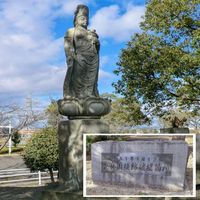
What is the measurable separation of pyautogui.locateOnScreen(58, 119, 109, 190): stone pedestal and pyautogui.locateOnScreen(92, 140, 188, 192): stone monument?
2.85m

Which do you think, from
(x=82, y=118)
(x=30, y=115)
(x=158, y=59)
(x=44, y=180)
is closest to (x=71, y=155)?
(x=82, y=118)

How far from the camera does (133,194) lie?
4.17m

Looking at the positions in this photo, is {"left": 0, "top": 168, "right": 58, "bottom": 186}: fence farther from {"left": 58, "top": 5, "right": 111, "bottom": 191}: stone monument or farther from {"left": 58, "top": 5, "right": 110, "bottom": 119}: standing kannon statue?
{"left": 58, "top": 5, "right": 110, "bottom": 119}: standing kannon statue

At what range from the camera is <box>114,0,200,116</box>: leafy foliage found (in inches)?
680

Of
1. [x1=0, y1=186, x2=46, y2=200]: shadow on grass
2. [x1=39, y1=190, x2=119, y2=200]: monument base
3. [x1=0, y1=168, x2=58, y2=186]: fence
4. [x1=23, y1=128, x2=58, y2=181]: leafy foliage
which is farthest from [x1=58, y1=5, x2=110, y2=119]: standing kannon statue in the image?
[x1=0, y1=168, x2=58, y2=186]: fence

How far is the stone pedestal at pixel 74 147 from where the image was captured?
23.7ft

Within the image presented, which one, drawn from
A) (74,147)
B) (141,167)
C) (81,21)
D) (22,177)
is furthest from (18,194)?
(22,177)

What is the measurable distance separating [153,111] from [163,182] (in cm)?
1572

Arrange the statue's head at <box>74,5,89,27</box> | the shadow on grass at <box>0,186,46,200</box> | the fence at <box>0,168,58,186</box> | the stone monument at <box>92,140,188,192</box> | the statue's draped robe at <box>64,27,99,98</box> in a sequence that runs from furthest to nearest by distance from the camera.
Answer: the fence at <box>0,168,58,186</box>
the shadow on grass at <box>0,186,46,200</box>
the statue's head at <box>74,5,89,27</box>
the statue's draped robe at <box>64,27,99,98</box>
the stone monument at <box>92,140,188,192</box>

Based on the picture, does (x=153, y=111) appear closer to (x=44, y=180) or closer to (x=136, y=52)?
(x=136, y=52)

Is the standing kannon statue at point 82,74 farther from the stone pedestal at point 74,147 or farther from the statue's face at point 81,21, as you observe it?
the stone pedestal at point 74,147

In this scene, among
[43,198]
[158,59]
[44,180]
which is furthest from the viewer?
[158,59]

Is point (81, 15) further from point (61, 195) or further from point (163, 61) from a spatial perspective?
point (163, 61)

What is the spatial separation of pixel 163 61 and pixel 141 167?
1427 cm
